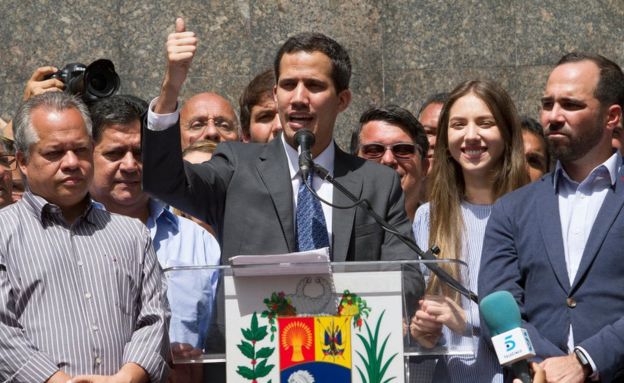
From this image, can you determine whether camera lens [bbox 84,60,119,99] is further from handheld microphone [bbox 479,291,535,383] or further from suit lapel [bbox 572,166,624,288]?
handheld microphone [bbox 479,291,535,383]

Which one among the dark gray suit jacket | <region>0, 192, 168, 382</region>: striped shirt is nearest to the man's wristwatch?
the dark gray suit jacket

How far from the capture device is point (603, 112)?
6281mm

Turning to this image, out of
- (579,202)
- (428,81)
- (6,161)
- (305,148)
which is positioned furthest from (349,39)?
(305,148)

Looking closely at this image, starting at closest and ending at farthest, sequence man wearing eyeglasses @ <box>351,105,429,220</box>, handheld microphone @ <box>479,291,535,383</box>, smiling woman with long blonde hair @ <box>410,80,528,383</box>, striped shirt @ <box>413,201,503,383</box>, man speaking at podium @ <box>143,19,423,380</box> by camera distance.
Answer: handheld microphone @ <box>479,291,535,383</box> < striped shirt @ <box>413,201,503,383</box> < man speaking at podium @ <box>143,19,423,380</box> < smiling woman with long blonde hair @ <box>410,80,528,383</box> < man wearing eyeglasses @ <box>351,105,429,220</box>

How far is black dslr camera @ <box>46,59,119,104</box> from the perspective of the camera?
23.8 ft

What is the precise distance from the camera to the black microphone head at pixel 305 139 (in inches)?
218

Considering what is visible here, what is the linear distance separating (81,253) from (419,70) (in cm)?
438

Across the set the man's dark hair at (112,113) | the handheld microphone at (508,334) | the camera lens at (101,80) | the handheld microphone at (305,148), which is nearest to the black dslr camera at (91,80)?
the camera lens at (101,80)

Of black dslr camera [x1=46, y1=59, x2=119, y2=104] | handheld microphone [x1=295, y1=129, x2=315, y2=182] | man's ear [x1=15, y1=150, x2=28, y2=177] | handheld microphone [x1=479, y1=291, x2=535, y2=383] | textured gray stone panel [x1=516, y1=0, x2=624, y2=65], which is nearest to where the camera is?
handheld microphone [x1=479, y1=291, x2=535, y2=383]

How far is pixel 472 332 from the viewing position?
5.19 meters

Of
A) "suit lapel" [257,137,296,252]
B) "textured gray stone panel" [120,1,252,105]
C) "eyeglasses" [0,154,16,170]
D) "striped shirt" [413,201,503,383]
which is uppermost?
"textured gray stone panel" [120,1,252,105]

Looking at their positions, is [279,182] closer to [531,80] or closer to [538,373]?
[538,373]

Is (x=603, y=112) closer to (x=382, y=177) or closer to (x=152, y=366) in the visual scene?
(x=382, y=177)

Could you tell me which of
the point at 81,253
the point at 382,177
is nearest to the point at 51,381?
the point at 81,253
